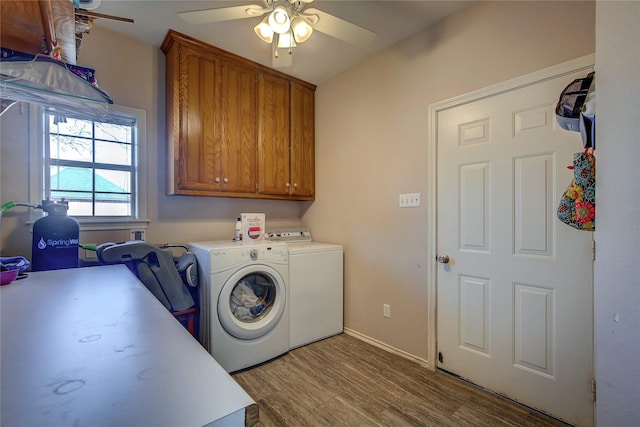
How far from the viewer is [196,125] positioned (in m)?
2.33

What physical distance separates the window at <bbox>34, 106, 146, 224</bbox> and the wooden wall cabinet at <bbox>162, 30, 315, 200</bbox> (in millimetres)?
320

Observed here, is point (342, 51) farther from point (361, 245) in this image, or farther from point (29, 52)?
point (29, 52)

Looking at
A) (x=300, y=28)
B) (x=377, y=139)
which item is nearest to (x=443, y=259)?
(x=377, y=139)

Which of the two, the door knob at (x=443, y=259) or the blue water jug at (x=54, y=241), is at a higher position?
the blue water jug at (x=54, y=241)

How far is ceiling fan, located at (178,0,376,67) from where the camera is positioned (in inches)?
61.2

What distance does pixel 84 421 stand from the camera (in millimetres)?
365

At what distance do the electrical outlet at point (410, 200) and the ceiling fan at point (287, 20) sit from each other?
1.17 metres

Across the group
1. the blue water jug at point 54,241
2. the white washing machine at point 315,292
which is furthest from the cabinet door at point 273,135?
the blue water jug at point 54,241

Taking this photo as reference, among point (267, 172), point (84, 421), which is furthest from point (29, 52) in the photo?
point (267, 172)

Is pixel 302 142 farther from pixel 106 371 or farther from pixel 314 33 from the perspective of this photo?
pixel 106 371

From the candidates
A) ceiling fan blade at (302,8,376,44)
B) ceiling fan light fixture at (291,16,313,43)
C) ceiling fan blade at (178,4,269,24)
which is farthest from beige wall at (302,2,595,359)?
ceiling fan blade at (178,4,269,24)

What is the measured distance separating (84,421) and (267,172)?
2531 millimetres

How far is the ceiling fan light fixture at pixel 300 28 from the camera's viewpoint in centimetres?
164

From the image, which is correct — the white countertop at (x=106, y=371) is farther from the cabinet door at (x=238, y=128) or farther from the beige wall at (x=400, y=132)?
the beige wall at (x=400, y=132)
